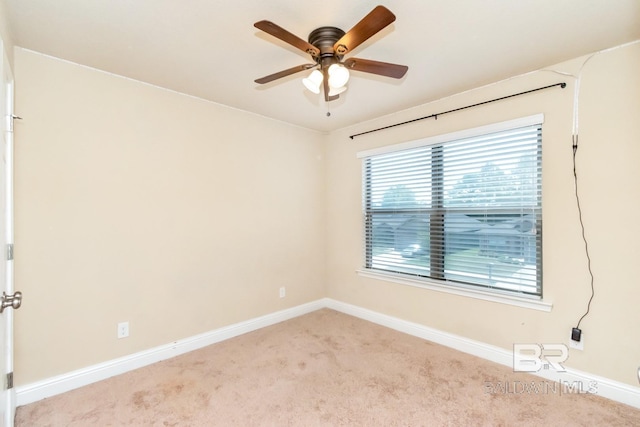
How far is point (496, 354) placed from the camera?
253cm

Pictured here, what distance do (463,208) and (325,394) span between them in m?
1.95

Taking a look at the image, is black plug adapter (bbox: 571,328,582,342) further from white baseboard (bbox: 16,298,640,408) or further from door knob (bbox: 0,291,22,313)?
door knob (bbox: 0,291,22,313)

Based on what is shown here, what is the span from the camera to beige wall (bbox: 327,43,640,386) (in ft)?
6.55

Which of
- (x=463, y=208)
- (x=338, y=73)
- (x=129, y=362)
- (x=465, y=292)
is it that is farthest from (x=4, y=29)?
(x=465, y=292)

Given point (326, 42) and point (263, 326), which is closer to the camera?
point (326, 42)

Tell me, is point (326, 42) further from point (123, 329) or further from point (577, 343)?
point (577, 343)

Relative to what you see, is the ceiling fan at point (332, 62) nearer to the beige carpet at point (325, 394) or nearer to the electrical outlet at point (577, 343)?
the beige carpet at point (325, 394)

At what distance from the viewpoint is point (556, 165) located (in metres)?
2.27

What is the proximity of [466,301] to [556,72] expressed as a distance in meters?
1.98

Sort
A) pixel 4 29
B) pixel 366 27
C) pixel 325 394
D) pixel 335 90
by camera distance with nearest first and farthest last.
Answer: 1. pixel 366 27
2. pixel 4 29
3. pixel 335 90
4. pixel 325 394

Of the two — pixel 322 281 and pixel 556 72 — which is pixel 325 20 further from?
pixel 322 281

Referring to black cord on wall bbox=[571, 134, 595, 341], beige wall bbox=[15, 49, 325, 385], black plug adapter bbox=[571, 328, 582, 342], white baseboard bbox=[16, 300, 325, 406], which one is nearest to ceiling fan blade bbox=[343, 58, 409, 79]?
black cord on wall bbox=[571, 134, 595, 341]

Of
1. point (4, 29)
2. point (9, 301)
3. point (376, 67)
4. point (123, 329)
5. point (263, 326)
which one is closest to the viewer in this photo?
point (9, 301)

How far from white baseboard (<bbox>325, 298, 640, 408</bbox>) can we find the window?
1.66 feet
